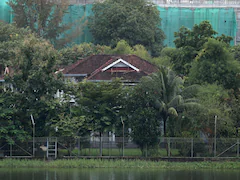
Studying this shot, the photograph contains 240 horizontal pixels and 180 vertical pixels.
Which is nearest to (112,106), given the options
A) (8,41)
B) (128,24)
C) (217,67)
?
(217,67)

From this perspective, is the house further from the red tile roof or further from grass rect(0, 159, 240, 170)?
grass rect(0, 159, 240, 170)

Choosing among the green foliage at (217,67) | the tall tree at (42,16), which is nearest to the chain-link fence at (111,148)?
the green foliage at (217,67)

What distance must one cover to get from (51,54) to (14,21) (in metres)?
26.1

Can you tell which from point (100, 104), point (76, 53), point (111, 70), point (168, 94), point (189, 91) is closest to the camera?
point (100, 104)

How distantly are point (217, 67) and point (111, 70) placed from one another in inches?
322

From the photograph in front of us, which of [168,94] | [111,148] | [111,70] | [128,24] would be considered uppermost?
[128,24]

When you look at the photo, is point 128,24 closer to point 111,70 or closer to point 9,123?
point 111,70

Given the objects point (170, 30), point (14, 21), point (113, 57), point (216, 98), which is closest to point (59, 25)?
point (14, 21)

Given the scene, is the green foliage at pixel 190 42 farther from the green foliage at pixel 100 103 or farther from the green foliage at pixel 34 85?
the green foliage at pixel 34 85

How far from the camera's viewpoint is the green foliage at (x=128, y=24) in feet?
208

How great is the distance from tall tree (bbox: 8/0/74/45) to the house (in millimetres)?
18753

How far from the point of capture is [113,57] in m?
A: 46.8

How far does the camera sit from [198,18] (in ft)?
216

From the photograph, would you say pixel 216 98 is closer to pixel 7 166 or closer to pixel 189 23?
pixel 7 166
